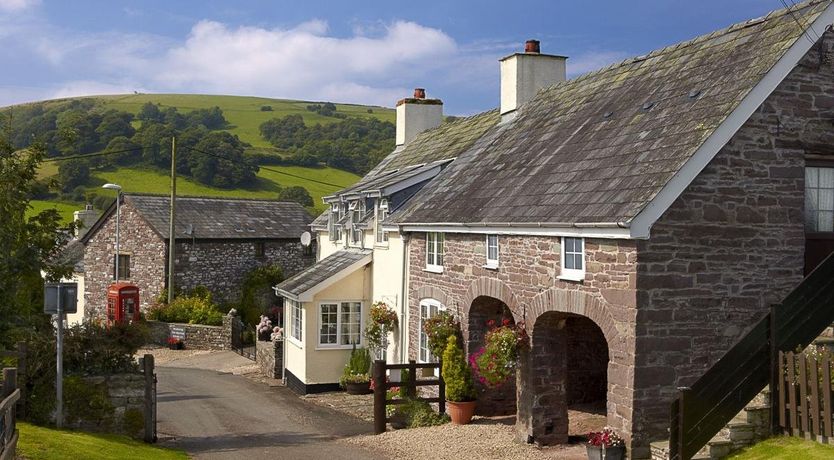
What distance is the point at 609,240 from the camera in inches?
494

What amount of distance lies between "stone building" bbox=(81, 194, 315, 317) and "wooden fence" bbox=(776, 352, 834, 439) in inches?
1173

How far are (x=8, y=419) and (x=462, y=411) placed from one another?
919cm

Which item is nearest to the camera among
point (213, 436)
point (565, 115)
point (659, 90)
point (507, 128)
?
point (659, 90)

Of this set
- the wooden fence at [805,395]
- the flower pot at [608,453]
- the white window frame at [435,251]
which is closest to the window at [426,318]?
the white window frame at [435,251]

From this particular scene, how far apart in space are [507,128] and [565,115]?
3.18 meters

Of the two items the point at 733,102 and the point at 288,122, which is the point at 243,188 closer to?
the point at 288,122

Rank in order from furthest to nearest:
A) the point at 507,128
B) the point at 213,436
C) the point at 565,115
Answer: the point at 507,128 < the point at 565,115 < the point at 213,436

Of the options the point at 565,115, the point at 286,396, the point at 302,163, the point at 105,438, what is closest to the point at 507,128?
the point at 565,115

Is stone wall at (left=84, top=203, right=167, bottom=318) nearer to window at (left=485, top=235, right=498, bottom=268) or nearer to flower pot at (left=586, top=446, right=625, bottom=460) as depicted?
window at (left=485, top=235, right=498, bottom=268)

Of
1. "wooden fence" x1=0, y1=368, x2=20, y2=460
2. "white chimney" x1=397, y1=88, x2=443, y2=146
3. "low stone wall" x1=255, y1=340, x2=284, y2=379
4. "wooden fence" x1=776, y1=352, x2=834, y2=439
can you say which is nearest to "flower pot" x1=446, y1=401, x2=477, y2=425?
"wooden fence" x1=776, y1=352, x2=834, y2=439

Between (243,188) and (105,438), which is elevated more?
(243,188)

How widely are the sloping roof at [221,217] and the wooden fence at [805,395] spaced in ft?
97.9

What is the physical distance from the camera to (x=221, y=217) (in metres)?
39.8

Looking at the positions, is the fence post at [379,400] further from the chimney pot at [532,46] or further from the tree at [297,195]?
the tree at [297,195]
